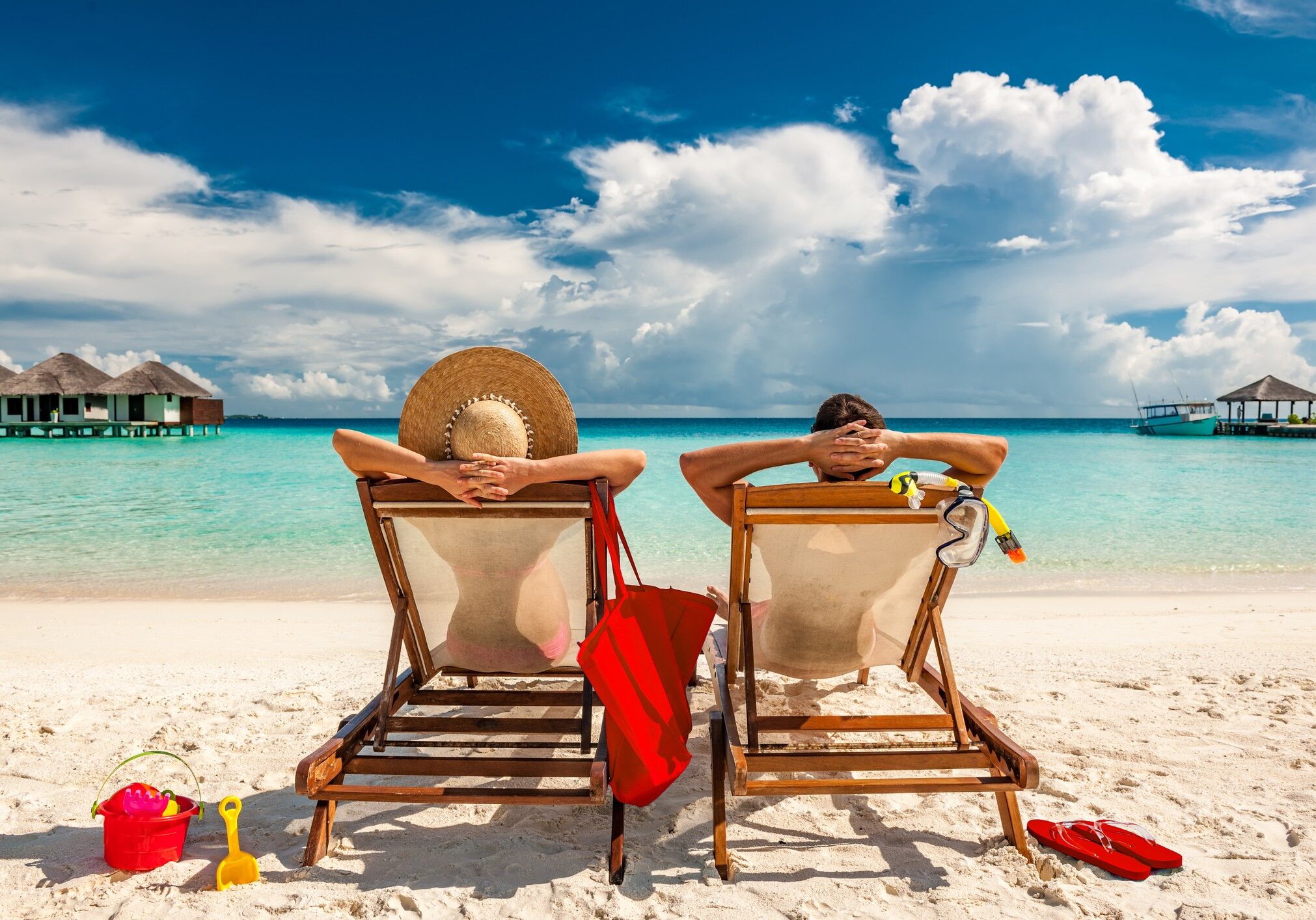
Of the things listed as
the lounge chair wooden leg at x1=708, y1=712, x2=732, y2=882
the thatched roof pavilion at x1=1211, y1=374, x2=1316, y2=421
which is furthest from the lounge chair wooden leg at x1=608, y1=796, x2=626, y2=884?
the thatched roof pavilion at x1=1211, y1=374, x2=1316, y2=421

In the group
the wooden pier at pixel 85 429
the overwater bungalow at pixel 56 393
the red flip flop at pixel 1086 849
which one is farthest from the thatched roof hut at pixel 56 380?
the red flip flop at pixel 1086 849

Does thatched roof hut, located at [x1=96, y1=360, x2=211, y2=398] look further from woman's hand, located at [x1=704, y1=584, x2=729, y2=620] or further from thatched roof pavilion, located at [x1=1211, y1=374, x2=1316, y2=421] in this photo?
thatched roof pavilion, located at [x1=1211, y1=374, x2=1316, y2=421]

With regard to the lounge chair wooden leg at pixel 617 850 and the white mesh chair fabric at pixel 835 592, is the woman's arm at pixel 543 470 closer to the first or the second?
the white mesh chair fabric at pixel 835 592

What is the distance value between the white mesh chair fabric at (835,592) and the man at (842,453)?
0.18m

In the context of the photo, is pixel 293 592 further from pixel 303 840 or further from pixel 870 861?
pixel 870 861

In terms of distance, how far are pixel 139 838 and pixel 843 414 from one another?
244 cm

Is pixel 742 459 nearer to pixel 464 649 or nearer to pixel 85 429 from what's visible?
pixel 464 649

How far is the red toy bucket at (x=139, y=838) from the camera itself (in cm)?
213

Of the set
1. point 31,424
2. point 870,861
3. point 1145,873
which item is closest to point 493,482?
point 870,861

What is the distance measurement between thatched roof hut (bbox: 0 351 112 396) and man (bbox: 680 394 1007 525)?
46.7 m

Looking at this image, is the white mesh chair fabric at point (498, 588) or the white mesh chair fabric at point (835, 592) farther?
the white mesh chair fabric at point (498, 588)

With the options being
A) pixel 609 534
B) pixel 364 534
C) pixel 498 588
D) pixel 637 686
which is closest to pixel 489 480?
pixel 609 534

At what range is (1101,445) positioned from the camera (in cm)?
3997

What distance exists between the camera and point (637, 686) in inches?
88.0
